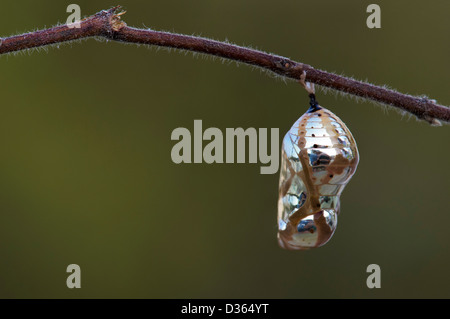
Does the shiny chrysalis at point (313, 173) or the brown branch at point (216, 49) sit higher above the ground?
the brown branch at point (216, 49)

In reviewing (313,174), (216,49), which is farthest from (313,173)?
(216,49)

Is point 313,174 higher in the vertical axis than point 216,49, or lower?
lower

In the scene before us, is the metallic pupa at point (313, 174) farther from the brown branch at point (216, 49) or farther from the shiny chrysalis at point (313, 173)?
the brown branch at point (216, 49)

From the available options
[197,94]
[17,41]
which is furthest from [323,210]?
[197,94]

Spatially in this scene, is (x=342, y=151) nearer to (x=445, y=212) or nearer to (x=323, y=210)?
(x=323, y=210)

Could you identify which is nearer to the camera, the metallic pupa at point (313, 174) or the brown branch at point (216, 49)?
the brown branch at point (216, 49)

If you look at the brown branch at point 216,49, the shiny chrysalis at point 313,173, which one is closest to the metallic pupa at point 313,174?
the shiny chrysalis at point 313,173

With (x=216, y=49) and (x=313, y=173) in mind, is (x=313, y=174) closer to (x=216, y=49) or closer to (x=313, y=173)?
(x=313, y=173)
